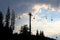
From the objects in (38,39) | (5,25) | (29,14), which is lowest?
(38,39)

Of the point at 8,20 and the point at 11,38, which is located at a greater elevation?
the point at 8,20

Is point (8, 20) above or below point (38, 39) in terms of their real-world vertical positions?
above

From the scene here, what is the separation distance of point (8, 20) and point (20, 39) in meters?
18.1

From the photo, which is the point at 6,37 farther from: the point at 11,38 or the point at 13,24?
the point at 13,24

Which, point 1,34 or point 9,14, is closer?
point 1,34

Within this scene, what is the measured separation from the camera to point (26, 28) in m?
71.1

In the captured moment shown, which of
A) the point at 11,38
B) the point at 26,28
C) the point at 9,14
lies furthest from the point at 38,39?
the point at 9,14

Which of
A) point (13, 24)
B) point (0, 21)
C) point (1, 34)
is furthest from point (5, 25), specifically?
point (1, 34)

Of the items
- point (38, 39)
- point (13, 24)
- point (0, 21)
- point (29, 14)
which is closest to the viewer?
point (29, 14)

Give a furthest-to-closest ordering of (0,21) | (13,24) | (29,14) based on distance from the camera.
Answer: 1. (13,24)
2. (0,21)
3. (29,14)

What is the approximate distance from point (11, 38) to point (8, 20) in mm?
18852

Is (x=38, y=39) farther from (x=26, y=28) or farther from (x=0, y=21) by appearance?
(x=0, y=21)

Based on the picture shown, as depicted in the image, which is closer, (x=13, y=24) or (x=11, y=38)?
(x=11, y=38)

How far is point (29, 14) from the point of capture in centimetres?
5366
